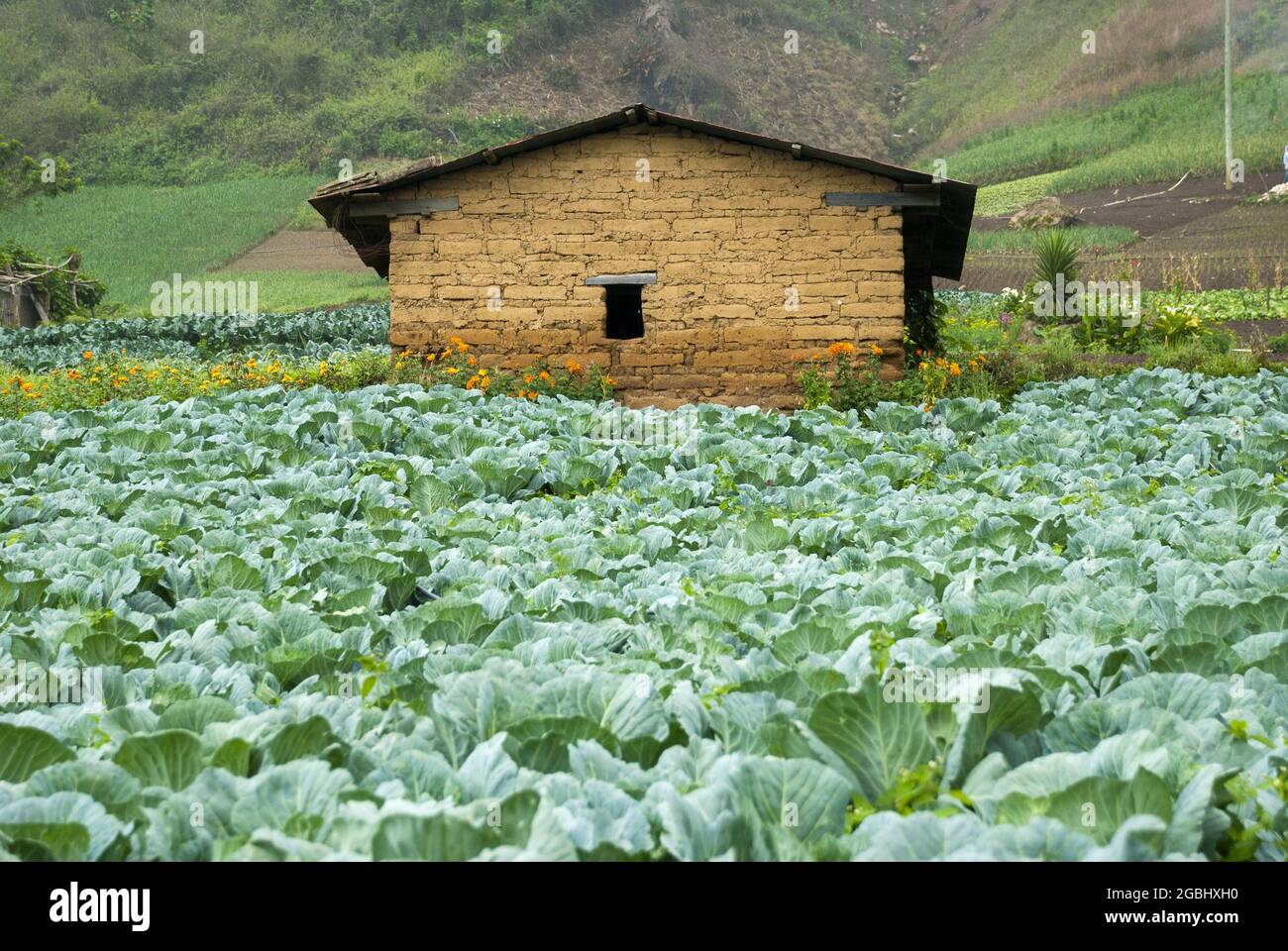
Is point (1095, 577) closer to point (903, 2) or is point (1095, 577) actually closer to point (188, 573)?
point (188, 573)

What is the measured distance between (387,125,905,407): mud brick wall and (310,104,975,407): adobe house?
2 centimetres

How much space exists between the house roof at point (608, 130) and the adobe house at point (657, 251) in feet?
0.14

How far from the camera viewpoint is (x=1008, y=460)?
789 centimetres

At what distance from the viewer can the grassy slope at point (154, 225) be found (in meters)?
46.4

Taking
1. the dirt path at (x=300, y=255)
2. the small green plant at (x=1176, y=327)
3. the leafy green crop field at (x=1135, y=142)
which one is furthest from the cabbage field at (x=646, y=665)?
the leafy green crop field at (x=1135, y=142)

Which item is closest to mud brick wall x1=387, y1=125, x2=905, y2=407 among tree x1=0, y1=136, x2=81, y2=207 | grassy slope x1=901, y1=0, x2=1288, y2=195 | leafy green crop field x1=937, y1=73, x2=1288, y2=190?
tree x1=0, y1=136, x2=81, y2=207

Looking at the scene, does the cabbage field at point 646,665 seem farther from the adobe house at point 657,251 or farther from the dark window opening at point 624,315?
the dark window opening at point 624,315

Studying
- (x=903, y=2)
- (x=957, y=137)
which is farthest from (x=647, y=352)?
(x=903, y=2)

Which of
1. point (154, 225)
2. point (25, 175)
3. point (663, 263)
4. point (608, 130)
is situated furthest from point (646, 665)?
point (154, 225)

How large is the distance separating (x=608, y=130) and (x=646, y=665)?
10752 mm

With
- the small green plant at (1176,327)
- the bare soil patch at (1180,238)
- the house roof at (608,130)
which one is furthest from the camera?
the bare soil patch at (1180,238)

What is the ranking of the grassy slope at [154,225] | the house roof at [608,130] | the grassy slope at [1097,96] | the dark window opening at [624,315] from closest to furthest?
the house roof at [608,130] < the dark window opening at [624,315] < the grassy slope at [154,225] < the grassy slope at [1097,96]
